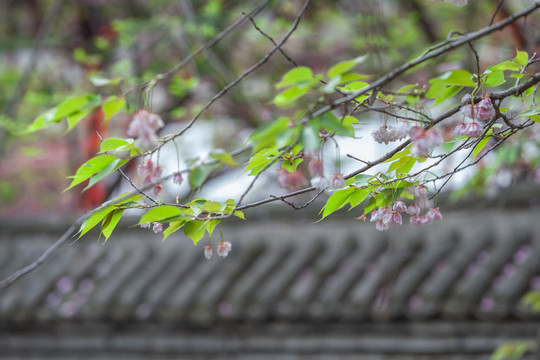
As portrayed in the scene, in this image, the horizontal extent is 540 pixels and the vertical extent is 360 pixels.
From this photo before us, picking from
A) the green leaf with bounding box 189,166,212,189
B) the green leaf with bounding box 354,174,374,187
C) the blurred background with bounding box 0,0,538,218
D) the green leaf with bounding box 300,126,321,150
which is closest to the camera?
the green leaf with bounding box 300,126,321,150

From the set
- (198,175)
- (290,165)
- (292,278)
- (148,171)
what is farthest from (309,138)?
(292,278)

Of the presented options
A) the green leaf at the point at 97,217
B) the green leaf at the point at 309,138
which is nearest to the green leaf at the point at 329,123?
the green leaf at the point at 309,138

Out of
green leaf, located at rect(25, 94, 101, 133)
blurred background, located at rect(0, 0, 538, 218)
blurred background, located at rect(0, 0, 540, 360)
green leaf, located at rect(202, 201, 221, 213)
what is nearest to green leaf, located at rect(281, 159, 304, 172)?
green leaf, located at rect(202, 201, 221, 213)

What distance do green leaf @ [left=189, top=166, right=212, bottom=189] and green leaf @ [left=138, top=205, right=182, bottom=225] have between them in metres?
0.15

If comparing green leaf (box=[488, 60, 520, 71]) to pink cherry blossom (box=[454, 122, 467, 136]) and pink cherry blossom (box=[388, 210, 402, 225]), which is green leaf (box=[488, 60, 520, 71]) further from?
pink cherry blossom (box=[388, 210, 402, 225])

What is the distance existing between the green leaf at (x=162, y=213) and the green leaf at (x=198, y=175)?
15cm

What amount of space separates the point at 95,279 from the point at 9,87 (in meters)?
2.31

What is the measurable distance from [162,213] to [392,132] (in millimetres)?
439

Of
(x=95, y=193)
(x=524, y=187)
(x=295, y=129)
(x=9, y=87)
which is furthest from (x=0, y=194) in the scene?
(x=295, y=129)

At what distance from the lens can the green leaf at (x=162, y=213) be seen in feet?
3.34

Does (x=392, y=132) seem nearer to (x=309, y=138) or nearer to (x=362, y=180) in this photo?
(x=362, y=180)

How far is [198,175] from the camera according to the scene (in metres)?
0.88

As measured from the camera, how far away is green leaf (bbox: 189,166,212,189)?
34.5 inches

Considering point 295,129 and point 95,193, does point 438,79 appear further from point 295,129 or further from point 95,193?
point 95,193
